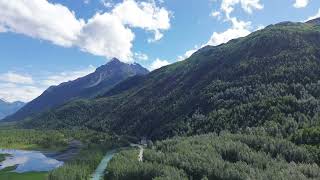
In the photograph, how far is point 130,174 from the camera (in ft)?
578

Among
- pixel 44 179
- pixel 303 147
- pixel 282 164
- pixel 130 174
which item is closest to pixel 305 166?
pixel 282 164

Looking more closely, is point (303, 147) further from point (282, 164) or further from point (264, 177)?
point (264, 177)

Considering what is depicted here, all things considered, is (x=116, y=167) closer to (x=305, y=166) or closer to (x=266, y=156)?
(x=266, y=156)

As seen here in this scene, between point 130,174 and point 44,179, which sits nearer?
point 130,174

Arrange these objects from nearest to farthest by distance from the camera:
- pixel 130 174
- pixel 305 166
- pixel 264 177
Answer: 1. pixel 264 177
2. pixel 305 166
3. pixel 130 174

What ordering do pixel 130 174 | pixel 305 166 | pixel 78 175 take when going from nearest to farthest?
1. pixel 305 166
2. pixel 130 174
3. pixel 78 175

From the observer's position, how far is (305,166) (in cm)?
16550

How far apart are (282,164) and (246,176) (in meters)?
23.9

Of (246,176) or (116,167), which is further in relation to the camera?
(116,167)

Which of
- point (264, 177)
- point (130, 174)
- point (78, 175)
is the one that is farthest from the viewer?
point (78, 175)

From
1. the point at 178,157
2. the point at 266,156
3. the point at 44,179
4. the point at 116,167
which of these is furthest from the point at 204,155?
the point at 44,179

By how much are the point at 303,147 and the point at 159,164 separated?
200 ft

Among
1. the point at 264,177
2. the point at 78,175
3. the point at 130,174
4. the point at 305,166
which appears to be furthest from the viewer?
the point at 78,175

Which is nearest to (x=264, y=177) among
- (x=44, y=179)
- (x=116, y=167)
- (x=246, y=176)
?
(x=246, y=176)
